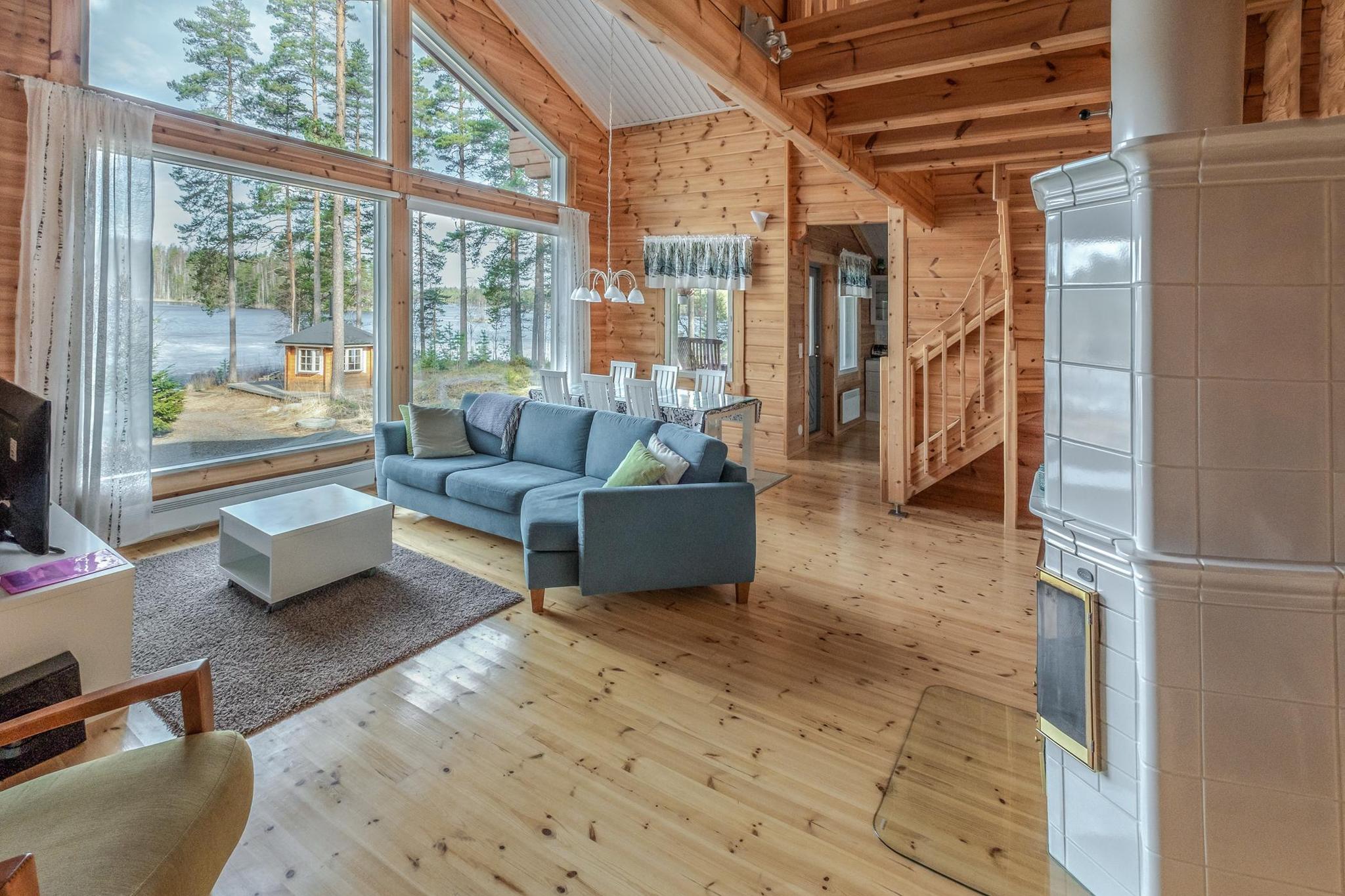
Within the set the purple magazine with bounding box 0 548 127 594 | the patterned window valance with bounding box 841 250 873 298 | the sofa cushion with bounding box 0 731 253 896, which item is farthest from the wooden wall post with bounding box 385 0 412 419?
the patterned window valance with bounding box 841 250 873 298

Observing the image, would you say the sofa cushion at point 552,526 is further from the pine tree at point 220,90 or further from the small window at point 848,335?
the small window at point 848,335

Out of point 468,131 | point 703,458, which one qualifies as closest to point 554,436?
point 703,458

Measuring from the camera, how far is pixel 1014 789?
1990 millimetres

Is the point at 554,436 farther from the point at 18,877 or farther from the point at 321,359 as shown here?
the point at 18,877

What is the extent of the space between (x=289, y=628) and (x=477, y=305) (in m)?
3.99

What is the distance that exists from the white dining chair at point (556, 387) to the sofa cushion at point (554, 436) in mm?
988

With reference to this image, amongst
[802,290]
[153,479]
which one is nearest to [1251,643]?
[153,479]

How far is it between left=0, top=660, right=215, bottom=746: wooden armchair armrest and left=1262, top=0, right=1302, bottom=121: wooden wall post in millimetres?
3485

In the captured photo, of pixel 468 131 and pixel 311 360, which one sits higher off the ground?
pixel 468 131

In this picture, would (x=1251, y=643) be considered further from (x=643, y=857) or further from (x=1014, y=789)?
(x=643, y=857)

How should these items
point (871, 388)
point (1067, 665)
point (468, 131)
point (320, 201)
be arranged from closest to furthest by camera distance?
point (1067, 665) < point (320, 201) < point (468, 131) < point (871, 388)

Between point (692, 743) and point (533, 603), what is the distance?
1247 millimetres

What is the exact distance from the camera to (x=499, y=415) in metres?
4.71

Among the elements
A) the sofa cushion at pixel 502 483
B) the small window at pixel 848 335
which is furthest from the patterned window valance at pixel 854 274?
the sofa cushion at pixel 502 483
